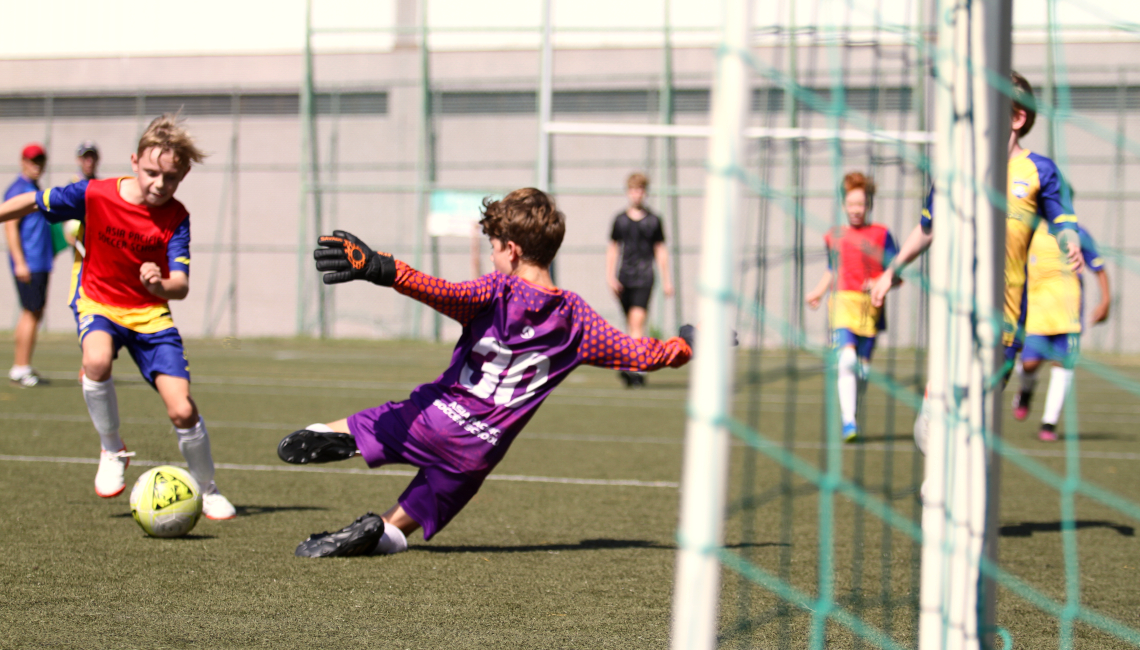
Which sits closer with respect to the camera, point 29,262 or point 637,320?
point 29,262

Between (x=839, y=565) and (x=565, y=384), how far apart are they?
7.60 m

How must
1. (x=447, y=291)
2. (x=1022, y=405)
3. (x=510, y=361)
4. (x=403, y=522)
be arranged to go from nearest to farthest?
(x=447, y=291)
(x=510, y=361)
(x=403, y=522)
(x=1022, y=405)

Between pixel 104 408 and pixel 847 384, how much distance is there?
458 cm

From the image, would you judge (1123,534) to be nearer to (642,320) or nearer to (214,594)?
(214,594)

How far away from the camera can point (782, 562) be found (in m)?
3.83

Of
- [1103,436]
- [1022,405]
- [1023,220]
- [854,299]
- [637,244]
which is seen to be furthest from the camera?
[637,244]

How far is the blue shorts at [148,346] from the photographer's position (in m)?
4.48

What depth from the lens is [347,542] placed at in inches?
147

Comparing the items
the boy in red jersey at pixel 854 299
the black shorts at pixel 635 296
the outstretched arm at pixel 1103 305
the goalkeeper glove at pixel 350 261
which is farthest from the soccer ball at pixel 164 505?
the black shorts at pixel 635 296

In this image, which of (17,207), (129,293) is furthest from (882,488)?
(17,207)

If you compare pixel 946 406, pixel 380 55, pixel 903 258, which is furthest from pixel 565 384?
pixel 380 55

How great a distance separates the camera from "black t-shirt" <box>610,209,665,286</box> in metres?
10.9

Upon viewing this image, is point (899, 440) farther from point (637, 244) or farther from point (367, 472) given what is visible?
point (637, 244)

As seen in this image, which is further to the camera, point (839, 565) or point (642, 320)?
point (642, 320)
